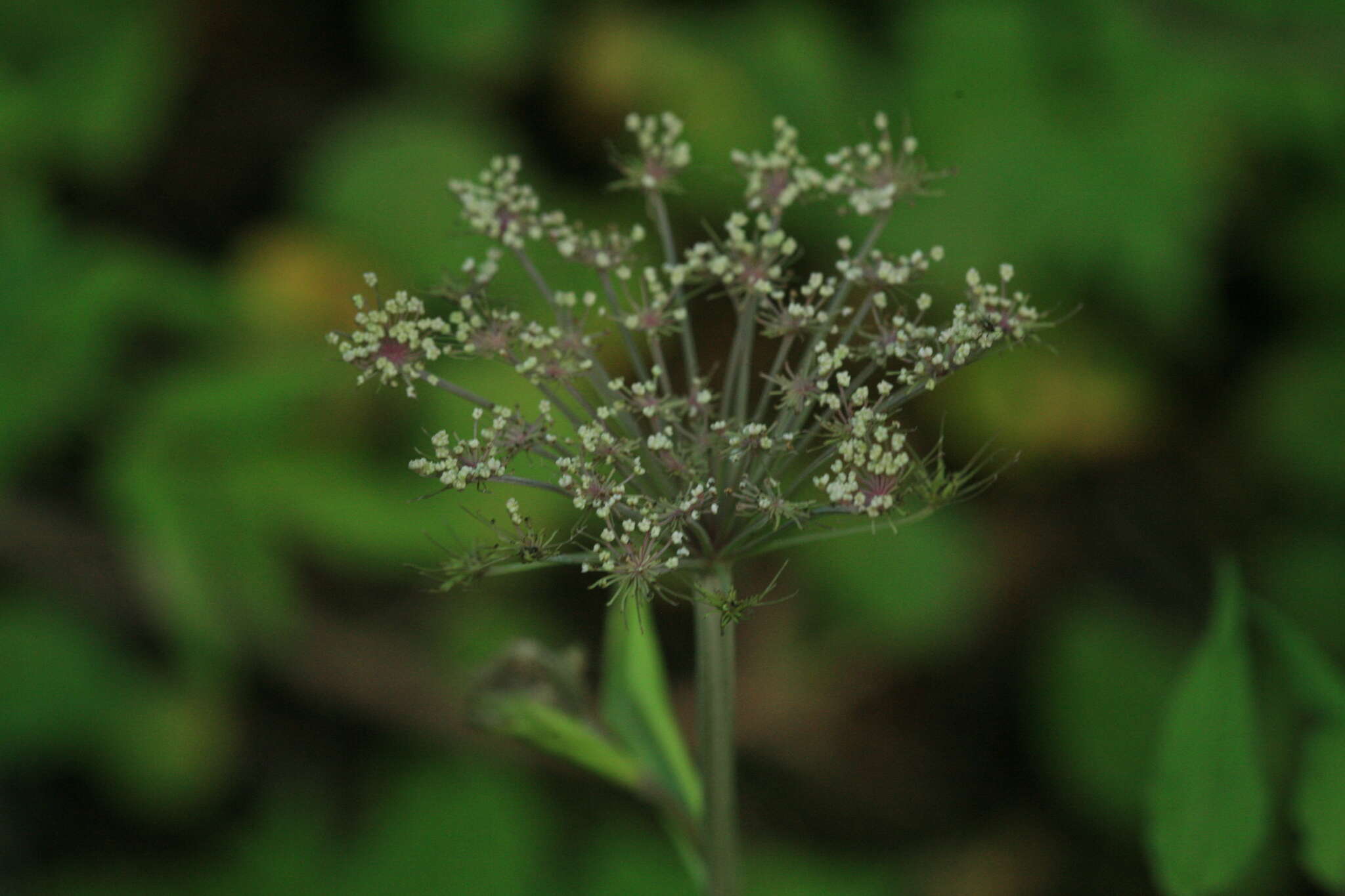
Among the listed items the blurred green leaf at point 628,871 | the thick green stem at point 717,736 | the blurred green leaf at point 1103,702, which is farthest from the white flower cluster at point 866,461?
the blurred green leaf at point 1103,702

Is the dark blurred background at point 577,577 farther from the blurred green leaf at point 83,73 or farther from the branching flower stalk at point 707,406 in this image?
the branching flower stalk at point 707,406

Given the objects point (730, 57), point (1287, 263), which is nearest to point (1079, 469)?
point (1287, 263)

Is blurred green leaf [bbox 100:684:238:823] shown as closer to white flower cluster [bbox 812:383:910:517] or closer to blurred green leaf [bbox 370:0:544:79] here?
blurred green leaf [bbox 370:0:544:79]

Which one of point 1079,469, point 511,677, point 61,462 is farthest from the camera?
point 1079,469

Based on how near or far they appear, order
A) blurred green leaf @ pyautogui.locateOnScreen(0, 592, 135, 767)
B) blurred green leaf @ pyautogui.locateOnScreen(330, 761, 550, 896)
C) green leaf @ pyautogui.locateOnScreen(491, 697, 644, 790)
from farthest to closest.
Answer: blurred green leaf @ pyautogui.locateOnScreen(0, 592, 135, 767) < blurred green leaf @ pyautogui.locateOnScreen(330, 761, 550, 896) < green leaf @ pyautogui.locateOnScreen(491, 697, 644, 790)

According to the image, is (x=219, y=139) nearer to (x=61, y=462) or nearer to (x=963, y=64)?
(x=61, y=462)

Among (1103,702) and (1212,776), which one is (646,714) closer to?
(1212,776)

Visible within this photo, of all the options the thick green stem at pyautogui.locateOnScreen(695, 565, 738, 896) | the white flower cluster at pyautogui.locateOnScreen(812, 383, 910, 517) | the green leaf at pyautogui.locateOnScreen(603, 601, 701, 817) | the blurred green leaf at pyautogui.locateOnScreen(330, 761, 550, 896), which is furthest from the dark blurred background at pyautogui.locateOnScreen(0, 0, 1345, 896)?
the white flower cluster at pyautogui.locateOnScreen(812, 383, 910, 517)
